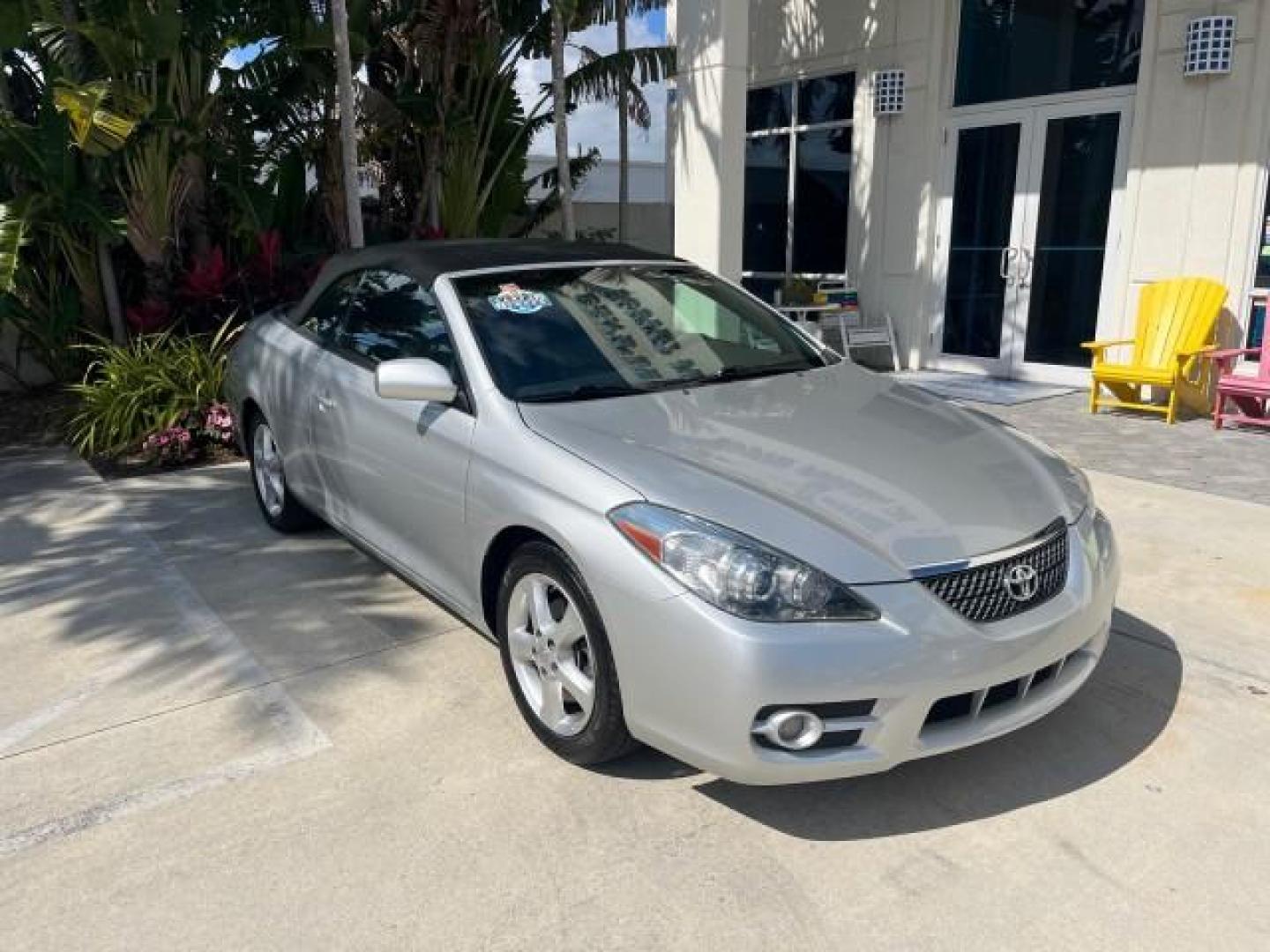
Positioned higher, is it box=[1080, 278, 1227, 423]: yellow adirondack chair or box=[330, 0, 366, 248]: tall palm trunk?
box=[330, 0, 366, 248]: tall palm trunk

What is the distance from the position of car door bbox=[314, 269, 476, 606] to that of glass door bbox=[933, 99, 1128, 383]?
687 cm

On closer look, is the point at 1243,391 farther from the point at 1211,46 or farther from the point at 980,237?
the point at 980,237

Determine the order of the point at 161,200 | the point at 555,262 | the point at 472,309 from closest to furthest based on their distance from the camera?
the point at 472,309
the point at 555,262
the point at 161,200

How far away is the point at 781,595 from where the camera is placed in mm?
2607

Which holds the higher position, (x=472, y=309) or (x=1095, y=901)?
(x=472, y=309)

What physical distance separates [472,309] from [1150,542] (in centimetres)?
359

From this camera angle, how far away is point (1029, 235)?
9336 mm

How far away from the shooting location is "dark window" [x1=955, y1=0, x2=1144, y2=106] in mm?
8445

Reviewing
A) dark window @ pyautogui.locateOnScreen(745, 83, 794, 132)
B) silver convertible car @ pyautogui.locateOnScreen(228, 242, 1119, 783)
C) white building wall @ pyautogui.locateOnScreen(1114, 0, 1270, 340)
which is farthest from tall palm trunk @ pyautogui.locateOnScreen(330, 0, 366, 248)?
white building wall @ pyautogui.locateOnScreen(1114, 0, 1270, 340)

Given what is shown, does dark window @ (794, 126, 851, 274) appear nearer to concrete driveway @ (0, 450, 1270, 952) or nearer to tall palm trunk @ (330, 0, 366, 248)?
tall palm trunk @ (330, 0, 366, 248)

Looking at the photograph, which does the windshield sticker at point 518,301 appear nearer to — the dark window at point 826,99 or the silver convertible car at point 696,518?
the silver convertible car at point 696,518

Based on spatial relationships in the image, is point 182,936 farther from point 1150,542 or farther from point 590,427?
point 1150,542

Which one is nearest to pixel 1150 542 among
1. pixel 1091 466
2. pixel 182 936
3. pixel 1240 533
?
pixel 1240 533

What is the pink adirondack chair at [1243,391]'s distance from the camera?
7238 mm
